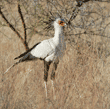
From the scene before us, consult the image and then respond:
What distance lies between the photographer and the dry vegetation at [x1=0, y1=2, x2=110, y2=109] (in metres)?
2.04

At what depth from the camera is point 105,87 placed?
2295 mm

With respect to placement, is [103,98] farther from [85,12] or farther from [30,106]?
[85,12]

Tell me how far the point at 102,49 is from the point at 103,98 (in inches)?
61.3

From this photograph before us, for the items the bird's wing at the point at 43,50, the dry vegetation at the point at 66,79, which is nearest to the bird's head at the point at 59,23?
the bird's wing at the point at 43,50

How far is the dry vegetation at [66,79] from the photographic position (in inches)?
80.4

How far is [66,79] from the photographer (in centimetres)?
238

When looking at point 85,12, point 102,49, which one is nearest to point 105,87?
point 102,49

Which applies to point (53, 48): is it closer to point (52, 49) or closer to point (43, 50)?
point (52, 49)

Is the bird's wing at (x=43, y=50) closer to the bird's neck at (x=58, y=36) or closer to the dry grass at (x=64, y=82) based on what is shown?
the bird's neck at (x=58, y=36)

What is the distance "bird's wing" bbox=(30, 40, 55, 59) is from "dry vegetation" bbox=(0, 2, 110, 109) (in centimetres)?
81

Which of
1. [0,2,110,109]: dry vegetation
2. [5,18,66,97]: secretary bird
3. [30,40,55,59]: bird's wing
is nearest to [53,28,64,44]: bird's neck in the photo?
[5,18,66,97]: secretary bird

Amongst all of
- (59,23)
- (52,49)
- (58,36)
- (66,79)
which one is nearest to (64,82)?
(66,79)

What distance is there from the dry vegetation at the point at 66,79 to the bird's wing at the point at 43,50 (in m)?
0.81

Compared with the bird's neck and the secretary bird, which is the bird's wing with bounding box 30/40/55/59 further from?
the bird's neck
